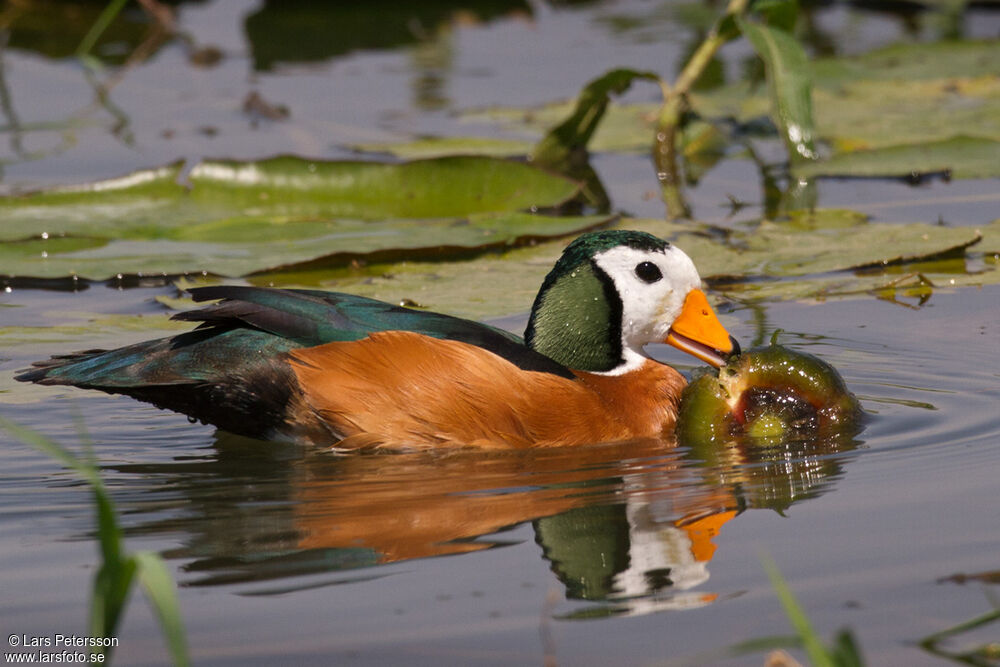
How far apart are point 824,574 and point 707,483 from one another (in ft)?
3.28

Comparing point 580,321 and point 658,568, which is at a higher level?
point 580,321

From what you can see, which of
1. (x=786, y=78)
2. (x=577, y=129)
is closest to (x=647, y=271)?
(x=786, y=78)

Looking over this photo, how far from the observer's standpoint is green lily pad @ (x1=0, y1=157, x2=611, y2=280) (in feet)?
24.5

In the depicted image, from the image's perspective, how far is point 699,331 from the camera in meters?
5.89

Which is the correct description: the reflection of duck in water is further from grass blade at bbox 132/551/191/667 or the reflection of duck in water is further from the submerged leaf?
the submerged leaf

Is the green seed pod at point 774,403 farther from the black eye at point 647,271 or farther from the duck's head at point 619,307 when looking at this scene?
the black eye at point 647,271

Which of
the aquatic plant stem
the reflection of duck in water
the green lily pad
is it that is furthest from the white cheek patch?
the aquatic plant stem

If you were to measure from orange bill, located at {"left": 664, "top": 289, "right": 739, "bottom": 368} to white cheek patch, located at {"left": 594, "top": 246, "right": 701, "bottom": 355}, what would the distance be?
0.03 m

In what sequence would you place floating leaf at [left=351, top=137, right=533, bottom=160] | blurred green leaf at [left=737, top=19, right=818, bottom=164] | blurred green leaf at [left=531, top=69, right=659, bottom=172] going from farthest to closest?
1. floating leaf at [left=351, top=137, right=533, bottom=160]
2. blurred green leaf at [left=531, top=69, right=659, bottom=172]
3. blurred green leaf at [left=737, top=19, right=818, bottom=164]

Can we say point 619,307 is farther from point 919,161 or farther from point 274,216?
point 919,161

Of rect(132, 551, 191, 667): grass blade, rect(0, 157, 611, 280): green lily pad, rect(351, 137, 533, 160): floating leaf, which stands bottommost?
rect(132, 551, 191, 667): grass blade

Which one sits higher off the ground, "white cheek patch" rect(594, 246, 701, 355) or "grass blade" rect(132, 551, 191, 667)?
"white cheek patch" rect(594, 246, 701, 355)

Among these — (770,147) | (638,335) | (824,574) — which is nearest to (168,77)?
(770,147)

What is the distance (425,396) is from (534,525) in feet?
3.44
